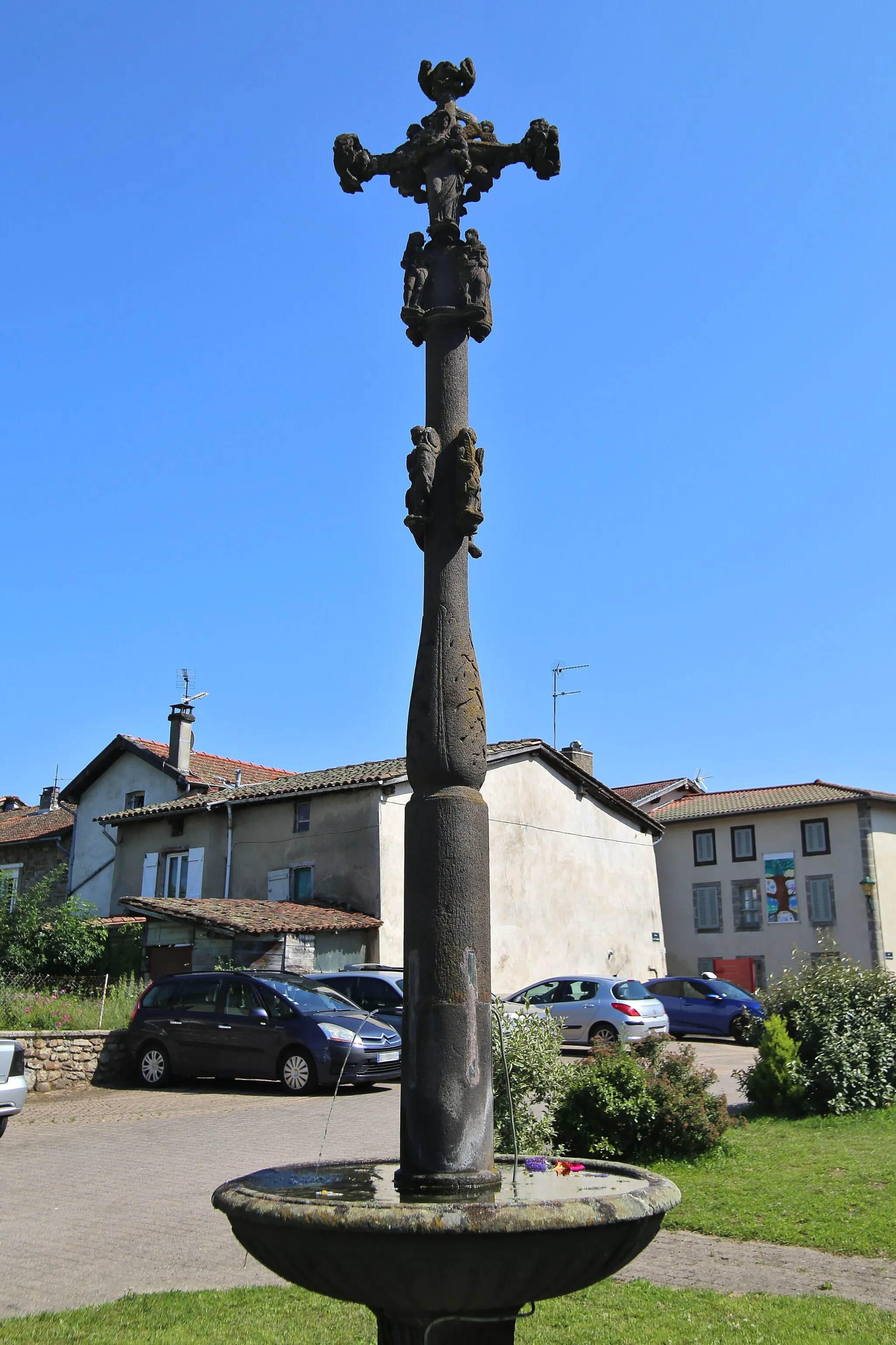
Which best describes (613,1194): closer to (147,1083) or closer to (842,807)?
(147,1083)

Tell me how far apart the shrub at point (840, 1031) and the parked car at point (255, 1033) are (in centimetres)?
555

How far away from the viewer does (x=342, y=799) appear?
2753cm

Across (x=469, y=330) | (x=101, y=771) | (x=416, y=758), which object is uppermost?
(x=101, y=771)

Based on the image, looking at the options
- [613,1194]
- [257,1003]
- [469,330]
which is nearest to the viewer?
[613,1194]

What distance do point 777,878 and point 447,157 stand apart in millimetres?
36875

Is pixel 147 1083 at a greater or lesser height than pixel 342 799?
lesser

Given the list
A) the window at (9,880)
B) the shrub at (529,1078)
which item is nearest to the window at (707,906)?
the window at (9,880)

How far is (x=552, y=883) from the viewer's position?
29.8 meters

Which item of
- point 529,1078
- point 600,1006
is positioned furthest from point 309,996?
point 529,1078

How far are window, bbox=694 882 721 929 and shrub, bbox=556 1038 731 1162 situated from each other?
1256 inches

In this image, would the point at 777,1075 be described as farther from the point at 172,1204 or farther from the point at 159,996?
the point at 159,996

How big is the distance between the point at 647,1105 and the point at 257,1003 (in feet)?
26.9

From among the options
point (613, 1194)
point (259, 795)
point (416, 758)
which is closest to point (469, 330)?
point (416, 758)

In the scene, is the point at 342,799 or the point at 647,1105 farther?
the point at 342,799
